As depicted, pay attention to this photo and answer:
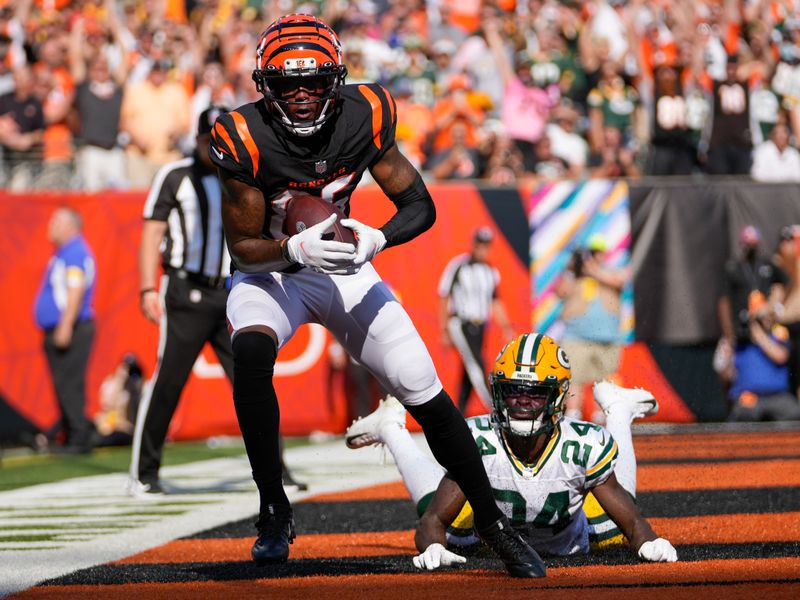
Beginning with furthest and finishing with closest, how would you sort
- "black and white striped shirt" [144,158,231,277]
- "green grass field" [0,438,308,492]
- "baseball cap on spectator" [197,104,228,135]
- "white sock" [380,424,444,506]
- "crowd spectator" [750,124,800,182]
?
"crowd spectator" [750,124,800,182], "green grass field" [0,438,308,492], "black and white striped shirt" [144,158,231,277], "baseball cap on spectator" [197,104,228,135], "white sock" [380,424,444,506]

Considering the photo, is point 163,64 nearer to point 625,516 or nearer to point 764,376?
point 764,376

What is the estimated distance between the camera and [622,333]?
12.1 meters

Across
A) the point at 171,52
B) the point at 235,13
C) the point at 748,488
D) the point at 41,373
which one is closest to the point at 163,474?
the point at 41,373

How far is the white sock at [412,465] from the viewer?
527 cm

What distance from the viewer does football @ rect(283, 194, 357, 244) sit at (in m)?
4.52

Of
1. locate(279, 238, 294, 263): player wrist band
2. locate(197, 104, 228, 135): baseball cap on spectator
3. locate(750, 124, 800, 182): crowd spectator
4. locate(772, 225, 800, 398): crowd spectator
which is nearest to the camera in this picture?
locate(279, 238, 294, 263): player wrist band

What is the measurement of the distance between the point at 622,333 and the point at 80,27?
19.6 ft

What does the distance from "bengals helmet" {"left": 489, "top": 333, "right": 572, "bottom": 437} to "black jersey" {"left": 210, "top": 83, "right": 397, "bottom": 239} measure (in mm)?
789

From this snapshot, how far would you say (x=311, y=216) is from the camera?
4.61m

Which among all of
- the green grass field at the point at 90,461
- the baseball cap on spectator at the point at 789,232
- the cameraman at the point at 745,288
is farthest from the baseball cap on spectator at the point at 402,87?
the baseball cap on spectator at the point at 789,232

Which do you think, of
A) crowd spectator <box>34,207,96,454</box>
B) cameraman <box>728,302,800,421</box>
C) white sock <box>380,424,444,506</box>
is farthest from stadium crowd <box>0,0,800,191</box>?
white sock <box>380,424,444,506</box>

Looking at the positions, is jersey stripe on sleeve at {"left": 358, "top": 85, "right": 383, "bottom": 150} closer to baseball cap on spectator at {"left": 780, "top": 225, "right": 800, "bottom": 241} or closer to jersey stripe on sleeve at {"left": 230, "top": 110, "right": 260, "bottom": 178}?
jersey stripe on sleeve at {"left": 230, "top": 110, "right": 260, "bottom": 178}

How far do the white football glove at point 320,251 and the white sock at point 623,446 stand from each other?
59.2 inches

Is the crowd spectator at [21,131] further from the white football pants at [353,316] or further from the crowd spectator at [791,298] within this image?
the white football pants at [353,316]
